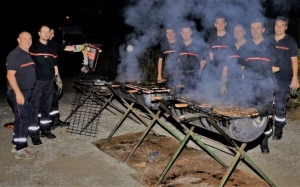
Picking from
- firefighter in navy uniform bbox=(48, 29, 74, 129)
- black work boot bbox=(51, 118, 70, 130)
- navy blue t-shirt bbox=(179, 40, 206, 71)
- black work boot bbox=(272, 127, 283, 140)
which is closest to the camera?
black work boot bbox=(272, 127, 283, 140)

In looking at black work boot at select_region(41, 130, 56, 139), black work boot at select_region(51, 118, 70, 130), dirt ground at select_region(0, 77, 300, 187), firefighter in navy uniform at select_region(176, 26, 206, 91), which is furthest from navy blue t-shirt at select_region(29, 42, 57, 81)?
firefighter in navy uniform at select_region(176, 26, 206, 91)

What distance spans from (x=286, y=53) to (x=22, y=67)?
181 inches

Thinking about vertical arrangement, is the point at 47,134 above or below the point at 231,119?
below

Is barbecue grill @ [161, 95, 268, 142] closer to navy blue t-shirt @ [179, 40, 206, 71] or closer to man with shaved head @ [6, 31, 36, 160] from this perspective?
navy blue t-shirt @ [179, 40, 206, 71]

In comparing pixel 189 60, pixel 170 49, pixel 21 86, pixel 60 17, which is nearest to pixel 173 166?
pixel 189 60

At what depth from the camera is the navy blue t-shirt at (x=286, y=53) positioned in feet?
17.8

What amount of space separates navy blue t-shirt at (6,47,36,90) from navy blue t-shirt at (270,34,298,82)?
4.28 metres

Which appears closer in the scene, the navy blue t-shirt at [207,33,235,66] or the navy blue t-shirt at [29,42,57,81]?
the navy blue t-shirt at [29,42,57,81]

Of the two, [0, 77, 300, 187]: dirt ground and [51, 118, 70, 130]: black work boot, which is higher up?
[51, 118, 70, 130]: black work boot

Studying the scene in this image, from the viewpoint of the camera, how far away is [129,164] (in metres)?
4.91

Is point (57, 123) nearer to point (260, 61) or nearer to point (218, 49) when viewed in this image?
point (218, 49)

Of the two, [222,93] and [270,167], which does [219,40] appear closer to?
[222,93]

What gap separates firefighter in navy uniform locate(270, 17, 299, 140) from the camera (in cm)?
542

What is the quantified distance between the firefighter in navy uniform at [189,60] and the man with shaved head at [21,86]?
9.47ft
